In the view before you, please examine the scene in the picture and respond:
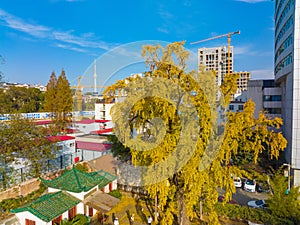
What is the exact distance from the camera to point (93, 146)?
55.1ft

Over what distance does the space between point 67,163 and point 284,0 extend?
885 inches

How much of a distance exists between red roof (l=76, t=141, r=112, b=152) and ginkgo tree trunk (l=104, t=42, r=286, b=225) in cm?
931

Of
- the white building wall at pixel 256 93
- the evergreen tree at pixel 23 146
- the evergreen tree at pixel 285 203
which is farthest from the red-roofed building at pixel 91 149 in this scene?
the white building wall at pixel 256 93

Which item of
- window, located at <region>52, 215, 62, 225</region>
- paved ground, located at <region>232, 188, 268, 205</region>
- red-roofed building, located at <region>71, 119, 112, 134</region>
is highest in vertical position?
red-roofed building, located at <region>71, 119, 112, 134</region>

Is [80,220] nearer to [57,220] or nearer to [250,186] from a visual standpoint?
[57,220]

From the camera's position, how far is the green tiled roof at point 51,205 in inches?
326

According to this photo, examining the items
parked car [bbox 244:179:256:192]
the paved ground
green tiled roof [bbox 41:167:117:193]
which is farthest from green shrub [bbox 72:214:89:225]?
parked car [bbox 244:179:256:192]

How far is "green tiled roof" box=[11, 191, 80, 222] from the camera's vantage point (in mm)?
8281

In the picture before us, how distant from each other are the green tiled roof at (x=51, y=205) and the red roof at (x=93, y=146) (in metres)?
6.84

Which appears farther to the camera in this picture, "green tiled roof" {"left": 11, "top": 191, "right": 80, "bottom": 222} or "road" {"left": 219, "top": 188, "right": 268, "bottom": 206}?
"road" {"left": 219, "top": 188, "right": 268, "bottom": 206}

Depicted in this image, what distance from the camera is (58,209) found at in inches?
348

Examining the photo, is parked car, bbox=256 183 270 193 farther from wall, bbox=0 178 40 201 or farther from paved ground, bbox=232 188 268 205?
wall, bbox=0 178 40 201

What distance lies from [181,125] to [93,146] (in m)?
11.2

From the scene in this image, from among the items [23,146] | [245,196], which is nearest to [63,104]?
[23,146]
